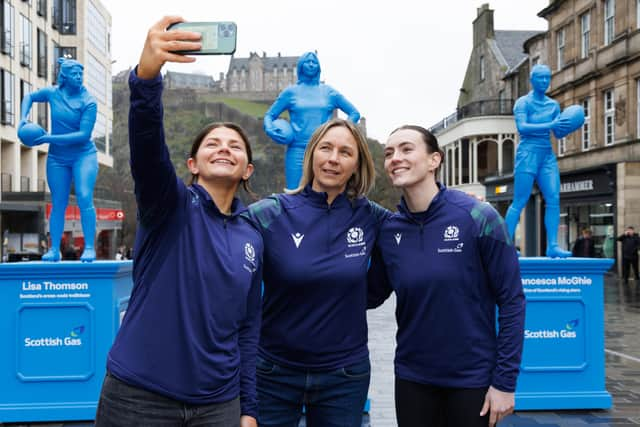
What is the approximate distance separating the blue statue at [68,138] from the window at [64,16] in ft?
119

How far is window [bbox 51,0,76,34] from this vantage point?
3931 centimetres

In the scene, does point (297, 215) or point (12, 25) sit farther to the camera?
point (12, 25)

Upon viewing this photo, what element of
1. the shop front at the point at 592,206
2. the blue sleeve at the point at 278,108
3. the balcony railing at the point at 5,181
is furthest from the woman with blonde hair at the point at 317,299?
the balcony railing at the point at 5,181

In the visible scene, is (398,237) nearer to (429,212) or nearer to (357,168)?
(429,212)

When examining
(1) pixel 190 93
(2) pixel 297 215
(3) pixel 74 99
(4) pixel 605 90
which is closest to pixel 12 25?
(4) pixel 605 90

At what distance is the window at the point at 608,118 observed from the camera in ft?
81.2

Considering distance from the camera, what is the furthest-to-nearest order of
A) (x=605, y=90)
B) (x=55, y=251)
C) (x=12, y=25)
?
(x=12, y=25) < (x=605, y=90) < (x=55, y=251)

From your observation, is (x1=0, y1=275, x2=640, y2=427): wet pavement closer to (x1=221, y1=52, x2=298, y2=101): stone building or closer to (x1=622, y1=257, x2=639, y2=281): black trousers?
(x1=622, y1=257, x2=639, y2=281): black trousers

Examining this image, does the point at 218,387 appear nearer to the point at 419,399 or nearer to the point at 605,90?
the point at 419,399

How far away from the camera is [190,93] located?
111m

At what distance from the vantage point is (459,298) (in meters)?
3.09

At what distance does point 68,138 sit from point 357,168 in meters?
4.07

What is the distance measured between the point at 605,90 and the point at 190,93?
3676 inches

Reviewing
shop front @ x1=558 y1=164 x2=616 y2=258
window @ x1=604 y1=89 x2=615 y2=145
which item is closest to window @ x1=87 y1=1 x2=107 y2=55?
shop front @ x1=558 y1=164 x2=616 y2=258
